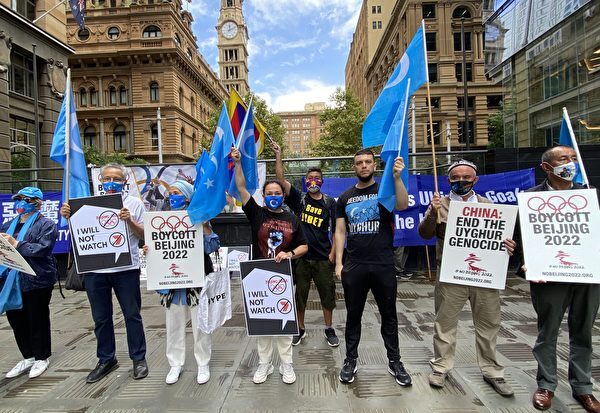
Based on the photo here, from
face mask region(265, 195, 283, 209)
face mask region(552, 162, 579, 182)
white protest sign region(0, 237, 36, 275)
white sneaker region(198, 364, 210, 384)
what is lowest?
white sneaker region(198, 364, 210, 384)

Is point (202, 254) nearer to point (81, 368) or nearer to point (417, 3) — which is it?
point (81, 368)

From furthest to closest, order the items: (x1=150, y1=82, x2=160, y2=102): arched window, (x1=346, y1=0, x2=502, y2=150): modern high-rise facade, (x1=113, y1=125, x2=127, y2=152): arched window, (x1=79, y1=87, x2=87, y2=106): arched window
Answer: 1. (x1=113, y1=125, x2=127, y2=152): arched window
2. (x1=79, y1=87, x2=87, y2=106): arched window
3. (x1=150, y1=82, x2=160, y2=102): arched window
4. (x1=346, y1=0, x2=502, y2=150): modern high-rise facade

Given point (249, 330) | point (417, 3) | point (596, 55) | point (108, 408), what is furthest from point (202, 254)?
point (417, 3)

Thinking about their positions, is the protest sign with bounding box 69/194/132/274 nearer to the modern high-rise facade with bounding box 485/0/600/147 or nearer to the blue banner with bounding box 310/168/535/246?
the blue banner with bounding box 310/168/535/246

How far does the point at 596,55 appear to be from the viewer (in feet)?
46.8

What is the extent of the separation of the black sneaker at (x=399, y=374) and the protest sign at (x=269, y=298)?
105 cm

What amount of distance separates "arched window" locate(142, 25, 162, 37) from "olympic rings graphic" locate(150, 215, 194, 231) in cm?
4977

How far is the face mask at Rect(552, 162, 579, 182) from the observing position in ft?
10.5

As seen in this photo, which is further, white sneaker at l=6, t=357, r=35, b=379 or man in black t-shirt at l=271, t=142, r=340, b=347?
man in black t-shirt at l=271, t=142, r=340, b=347

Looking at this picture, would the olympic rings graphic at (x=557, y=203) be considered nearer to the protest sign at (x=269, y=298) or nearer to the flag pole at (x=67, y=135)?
the protest sign at (x=269, y=298)

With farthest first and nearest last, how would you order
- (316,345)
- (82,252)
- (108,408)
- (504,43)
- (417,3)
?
→ 1. (417,3)
2. (504,43)
3. (316,345)
4. (82,252)
5. (108,408)

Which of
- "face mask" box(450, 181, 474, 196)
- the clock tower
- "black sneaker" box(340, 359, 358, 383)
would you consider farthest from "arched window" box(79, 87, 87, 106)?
the clock tower

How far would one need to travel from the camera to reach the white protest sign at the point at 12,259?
12.3ft

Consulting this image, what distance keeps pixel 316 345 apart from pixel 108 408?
2.40 m
